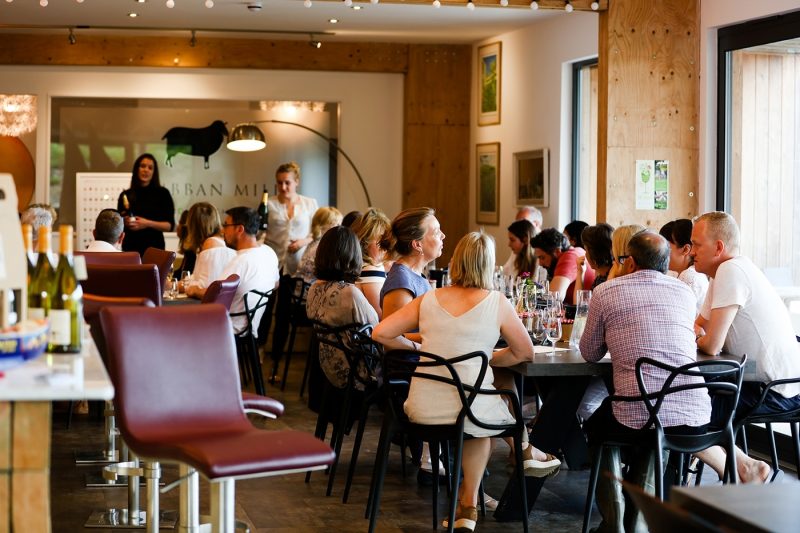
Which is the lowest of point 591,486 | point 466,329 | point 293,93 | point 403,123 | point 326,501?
point 326,501

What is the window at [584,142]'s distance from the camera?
33.5 ft

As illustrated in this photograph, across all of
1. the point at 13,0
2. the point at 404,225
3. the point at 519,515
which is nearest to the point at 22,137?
the point at 13,0

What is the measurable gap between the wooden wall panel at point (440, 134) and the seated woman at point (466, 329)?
761cm

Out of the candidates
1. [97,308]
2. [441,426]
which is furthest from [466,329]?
[97,308]

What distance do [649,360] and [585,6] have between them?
14.0ft

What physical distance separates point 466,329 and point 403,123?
8.27 metres

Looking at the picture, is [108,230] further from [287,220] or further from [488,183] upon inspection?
[488,183]

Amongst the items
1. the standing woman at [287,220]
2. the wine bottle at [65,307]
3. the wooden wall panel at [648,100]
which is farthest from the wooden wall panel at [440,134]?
the wine bottle at [65,307]

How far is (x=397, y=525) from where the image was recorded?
516cm

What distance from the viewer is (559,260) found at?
7867 millimetres

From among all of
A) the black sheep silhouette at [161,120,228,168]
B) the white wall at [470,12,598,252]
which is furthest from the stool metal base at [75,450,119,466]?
the black sheep silhouette at [161,120,228,168]

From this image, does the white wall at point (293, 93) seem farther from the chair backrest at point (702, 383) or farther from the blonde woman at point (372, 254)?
the chair backrest at point (702, 383)

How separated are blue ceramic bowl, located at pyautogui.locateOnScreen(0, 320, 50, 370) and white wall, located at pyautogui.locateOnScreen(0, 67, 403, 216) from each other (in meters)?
9.65

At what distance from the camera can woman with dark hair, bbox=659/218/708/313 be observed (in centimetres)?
594
